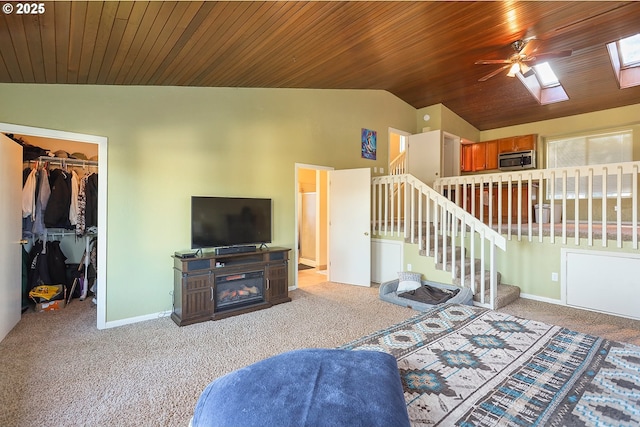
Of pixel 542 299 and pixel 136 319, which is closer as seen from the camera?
pixel 136 319

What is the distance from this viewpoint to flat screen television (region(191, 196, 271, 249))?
3.58m

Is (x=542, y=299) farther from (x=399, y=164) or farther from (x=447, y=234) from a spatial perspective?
(x=399, y=164)

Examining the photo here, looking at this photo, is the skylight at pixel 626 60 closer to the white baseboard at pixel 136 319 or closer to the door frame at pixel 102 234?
the door frame at pixel 102 234

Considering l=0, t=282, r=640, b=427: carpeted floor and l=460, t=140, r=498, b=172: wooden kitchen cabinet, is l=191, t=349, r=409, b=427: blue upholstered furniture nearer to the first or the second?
l=0, t=282, r=640, b=427: carpeted floor

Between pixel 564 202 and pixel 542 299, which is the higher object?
pixel 564 202

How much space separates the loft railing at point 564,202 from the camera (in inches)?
140

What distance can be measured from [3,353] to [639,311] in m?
6.45

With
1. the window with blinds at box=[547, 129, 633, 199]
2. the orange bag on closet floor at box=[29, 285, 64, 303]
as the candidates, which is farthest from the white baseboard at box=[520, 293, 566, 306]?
the orange bag on closet floor at box=[29, 285, 64, 303]

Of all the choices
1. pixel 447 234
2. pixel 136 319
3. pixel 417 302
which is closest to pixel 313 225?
pixel 447 234

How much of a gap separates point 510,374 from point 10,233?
4.32 m

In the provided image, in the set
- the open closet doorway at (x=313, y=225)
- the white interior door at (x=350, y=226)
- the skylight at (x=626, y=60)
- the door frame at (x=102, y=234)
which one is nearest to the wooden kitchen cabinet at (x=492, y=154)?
the skylight at (x=626, y=60)

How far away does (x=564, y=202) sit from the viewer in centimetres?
384

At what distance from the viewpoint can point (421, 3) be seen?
279 centimetres

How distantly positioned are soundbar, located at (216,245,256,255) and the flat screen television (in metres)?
0.05
